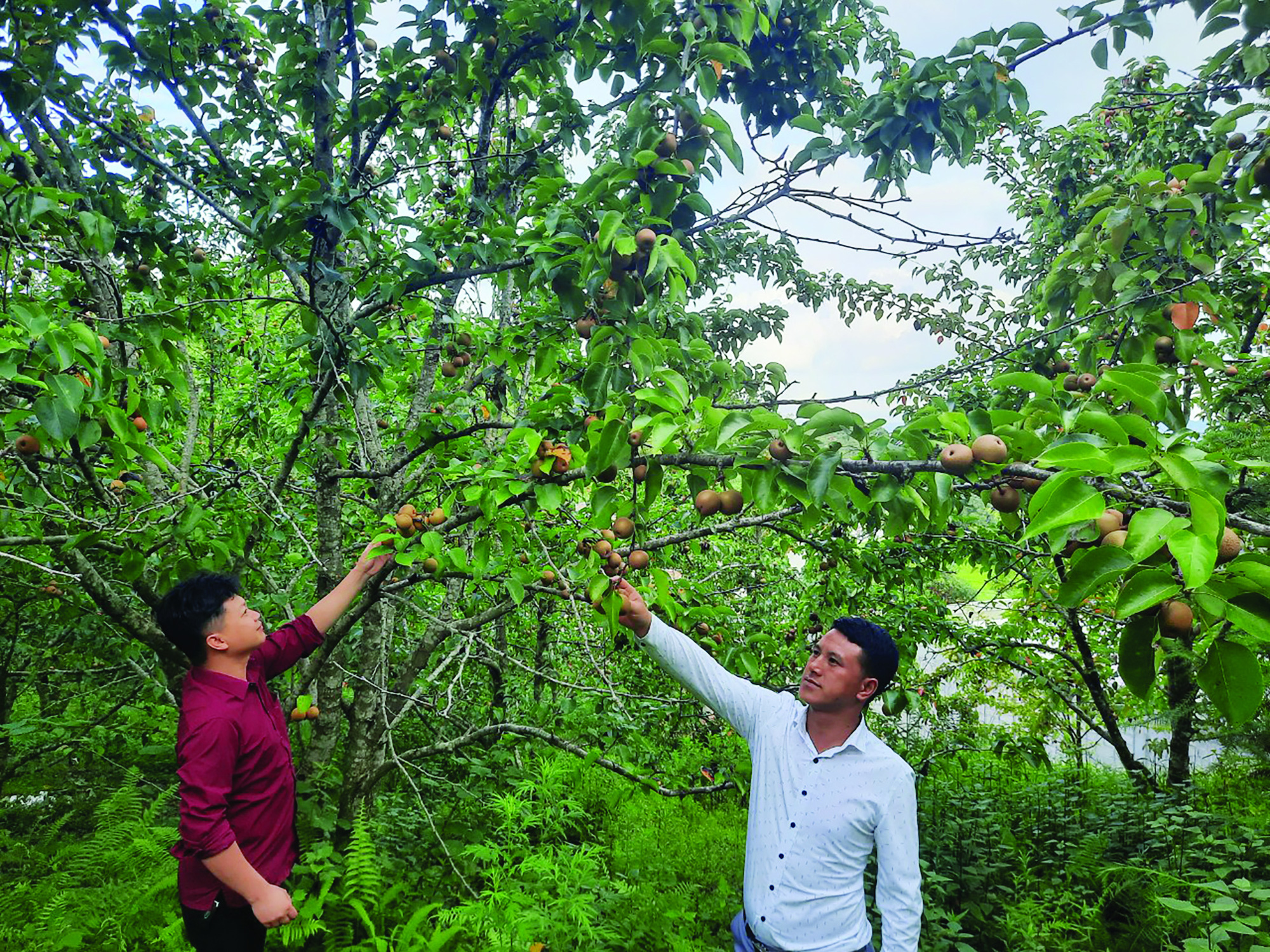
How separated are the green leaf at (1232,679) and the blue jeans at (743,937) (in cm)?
142

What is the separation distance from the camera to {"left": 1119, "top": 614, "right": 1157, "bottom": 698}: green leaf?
1188mm

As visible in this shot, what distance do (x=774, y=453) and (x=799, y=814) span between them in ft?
3.67

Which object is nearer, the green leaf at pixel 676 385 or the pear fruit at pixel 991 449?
the pear fruit at pixel 991 449

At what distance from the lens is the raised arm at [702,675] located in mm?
2416

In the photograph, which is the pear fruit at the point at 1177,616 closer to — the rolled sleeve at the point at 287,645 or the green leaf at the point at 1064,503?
the green leaf at the point at 1064,503

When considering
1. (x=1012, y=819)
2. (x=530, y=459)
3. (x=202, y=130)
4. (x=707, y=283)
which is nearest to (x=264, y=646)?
(x=530, y=459)

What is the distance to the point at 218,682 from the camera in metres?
2.27

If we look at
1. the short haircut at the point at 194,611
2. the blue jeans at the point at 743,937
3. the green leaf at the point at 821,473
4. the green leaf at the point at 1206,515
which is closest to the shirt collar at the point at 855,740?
the blue jeans at the point at 743,937

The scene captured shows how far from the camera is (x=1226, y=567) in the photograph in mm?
1094

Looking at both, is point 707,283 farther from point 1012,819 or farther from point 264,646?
point 1012,819

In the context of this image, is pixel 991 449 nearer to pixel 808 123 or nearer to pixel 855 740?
pixel 855 740

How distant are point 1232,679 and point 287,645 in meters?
2.67

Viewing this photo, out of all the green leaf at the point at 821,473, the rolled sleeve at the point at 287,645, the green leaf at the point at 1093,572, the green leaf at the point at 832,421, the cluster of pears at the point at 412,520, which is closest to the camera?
the green leaf at the point at 1093,572

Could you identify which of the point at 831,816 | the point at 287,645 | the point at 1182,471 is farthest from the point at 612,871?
the point at 1182,471
